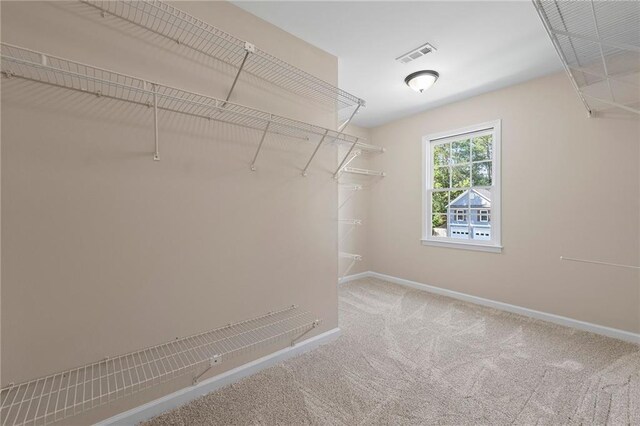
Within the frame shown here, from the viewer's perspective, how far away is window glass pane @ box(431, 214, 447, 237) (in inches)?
138

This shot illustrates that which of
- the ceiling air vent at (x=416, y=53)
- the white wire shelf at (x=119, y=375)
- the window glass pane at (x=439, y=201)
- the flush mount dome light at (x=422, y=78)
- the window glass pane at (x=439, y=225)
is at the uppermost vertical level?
the ceiling air vent at (x=416, y=53)

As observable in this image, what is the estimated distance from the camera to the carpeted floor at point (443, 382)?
1427 millimetres

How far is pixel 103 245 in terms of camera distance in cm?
127

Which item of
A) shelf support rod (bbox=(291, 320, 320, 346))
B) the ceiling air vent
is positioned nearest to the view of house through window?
the ceiling air vent

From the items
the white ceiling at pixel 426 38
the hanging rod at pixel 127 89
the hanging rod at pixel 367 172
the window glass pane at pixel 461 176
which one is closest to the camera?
the hanging rod at pixel 127 89

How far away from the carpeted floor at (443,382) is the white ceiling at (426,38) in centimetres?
243

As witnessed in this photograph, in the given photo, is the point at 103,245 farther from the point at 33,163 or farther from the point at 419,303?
the point at 419,303

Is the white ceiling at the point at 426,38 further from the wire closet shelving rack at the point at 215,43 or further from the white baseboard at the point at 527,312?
the white baseboard at the point at 527,312

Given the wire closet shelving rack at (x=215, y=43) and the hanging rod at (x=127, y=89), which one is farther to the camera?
the wire closet shelving rack at (x=215, y=43)

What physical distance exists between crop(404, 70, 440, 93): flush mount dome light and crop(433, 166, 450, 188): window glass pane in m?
1.30

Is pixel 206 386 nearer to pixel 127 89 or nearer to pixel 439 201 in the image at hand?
pixel 127 89

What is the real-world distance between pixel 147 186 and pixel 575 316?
364 centimetres

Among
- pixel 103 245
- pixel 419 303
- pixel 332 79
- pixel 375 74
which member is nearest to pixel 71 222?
pixel 103 245

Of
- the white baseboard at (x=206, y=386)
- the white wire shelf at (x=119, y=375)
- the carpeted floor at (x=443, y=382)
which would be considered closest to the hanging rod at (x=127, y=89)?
the white wire shelf at (x=119, y=375)
